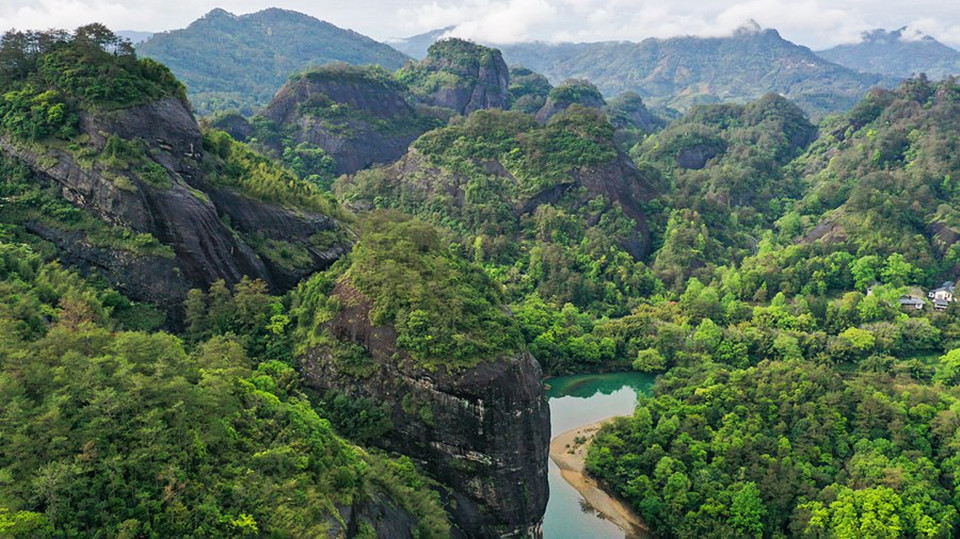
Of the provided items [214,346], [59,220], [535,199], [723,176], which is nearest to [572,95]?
[723,176]

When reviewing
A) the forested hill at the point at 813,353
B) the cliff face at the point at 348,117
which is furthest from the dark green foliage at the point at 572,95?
the forested hill at the point at 813,353

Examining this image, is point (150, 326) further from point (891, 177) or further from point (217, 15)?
point (217, 15)

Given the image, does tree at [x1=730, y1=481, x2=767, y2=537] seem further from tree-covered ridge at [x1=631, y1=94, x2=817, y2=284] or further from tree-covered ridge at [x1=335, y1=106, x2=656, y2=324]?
tree-covered ridge at [x1=631, y1=94, x2=817, y2=284]

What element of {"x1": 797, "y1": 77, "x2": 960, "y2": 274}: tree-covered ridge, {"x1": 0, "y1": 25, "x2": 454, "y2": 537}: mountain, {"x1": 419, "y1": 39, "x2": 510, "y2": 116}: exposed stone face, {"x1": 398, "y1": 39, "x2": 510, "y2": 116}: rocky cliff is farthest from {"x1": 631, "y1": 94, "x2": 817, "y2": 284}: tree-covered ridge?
{"x1": 0, "y1": 25, "x2": 454, "y2": 537}: mountain

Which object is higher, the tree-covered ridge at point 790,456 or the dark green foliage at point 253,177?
the dark green foliage at point 253,177

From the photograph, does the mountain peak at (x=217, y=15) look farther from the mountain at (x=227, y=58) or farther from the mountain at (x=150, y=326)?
the mountain at (x=150, y=326)

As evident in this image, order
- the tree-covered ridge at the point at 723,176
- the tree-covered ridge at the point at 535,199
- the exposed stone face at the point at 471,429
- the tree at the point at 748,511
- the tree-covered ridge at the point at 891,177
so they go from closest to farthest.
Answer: the exposed stone face at the point at 471,429
the tree at the point at 748,511
the tree-covered ridge at the point at 535,199
the tree-covered ridge at the point at 891,177
the tree-covered ridge at the point at 723,176
